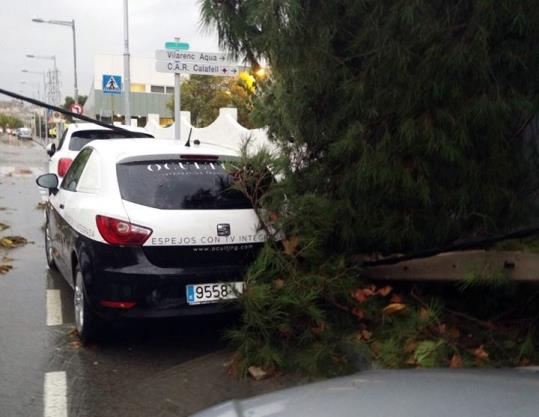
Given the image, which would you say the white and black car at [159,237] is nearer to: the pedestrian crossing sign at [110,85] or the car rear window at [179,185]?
the car rear window at [179,185]

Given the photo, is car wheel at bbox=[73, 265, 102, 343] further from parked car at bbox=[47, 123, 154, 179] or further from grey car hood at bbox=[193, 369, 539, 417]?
parked car at bbox=[47, 123, 154, 179]

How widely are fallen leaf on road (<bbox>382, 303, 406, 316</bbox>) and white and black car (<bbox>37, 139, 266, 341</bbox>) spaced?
1.03 meters

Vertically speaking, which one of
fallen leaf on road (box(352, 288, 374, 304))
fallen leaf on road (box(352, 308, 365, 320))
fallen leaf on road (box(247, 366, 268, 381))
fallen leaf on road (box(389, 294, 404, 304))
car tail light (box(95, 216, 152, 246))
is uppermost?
car tail light (box(95, 216, 152, 246))

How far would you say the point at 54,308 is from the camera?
614 centimetres

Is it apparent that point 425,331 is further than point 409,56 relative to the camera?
Yes

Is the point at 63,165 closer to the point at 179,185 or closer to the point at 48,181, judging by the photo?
the point at 48,181

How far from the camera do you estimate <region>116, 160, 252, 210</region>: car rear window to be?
15.4ft

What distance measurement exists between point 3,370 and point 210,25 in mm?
2783

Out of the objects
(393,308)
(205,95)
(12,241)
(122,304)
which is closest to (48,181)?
(122,304)

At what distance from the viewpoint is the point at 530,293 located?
4133 millimetres

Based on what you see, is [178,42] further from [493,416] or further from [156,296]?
[493,416]

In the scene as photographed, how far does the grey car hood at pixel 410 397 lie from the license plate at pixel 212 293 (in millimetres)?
2233

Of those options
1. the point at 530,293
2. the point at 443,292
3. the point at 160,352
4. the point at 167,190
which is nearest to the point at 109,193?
the point at 167,190

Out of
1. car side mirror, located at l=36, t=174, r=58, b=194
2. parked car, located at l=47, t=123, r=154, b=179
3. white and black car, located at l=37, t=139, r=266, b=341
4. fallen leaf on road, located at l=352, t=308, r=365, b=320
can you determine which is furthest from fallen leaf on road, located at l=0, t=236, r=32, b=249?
fallen leaf on road, located at l=352, t=308, r=365, b=320
